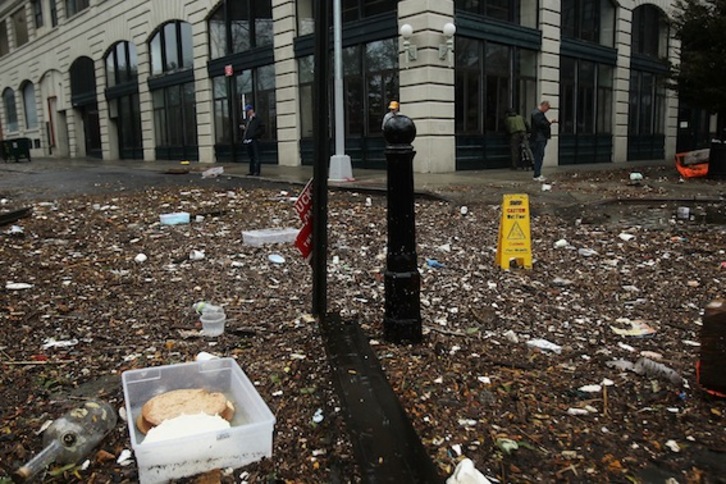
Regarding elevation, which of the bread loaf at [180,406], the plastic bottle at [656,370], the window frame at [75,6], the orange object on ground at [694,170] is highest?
the window frame at [75,6]

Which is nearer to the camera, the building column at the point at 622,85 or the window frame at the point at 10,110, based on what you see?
the building column at the point at 622,85

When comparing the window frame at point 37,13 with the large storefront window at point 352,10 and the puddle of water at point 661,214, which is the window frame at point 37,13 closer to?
the large storefront window at point 352,10

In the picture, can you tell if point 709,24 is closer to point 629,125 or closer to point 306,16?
point 629,125

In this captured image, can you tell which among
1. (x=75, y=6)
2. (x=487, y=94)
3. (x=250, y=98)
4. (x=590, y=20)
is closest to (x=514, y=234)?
(x=487, y=94)

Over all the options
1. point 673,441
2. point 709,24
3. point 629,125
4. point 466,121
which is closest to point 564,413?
point 673,441

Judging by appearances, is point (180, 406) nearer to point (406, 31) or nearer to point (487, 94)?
point (406, 31)

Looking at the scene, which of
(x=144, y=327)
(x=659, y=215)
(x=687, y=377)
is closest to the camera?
(x=687, y=377)

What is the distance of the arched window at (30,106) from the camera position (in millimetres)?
39000

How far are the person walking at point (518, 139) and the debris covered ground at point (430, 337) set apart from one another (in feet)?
35.1

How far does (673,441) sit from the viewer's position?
244cm

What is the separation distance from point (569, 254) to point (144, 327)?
4188mm

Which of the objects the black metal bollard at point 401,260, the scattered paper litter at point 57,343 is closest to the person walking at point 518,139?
the black metal bollard at point 401,260

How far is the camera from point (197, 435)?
213cm

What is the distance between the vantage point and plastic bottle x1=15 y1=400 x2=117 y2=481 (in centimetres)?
215
